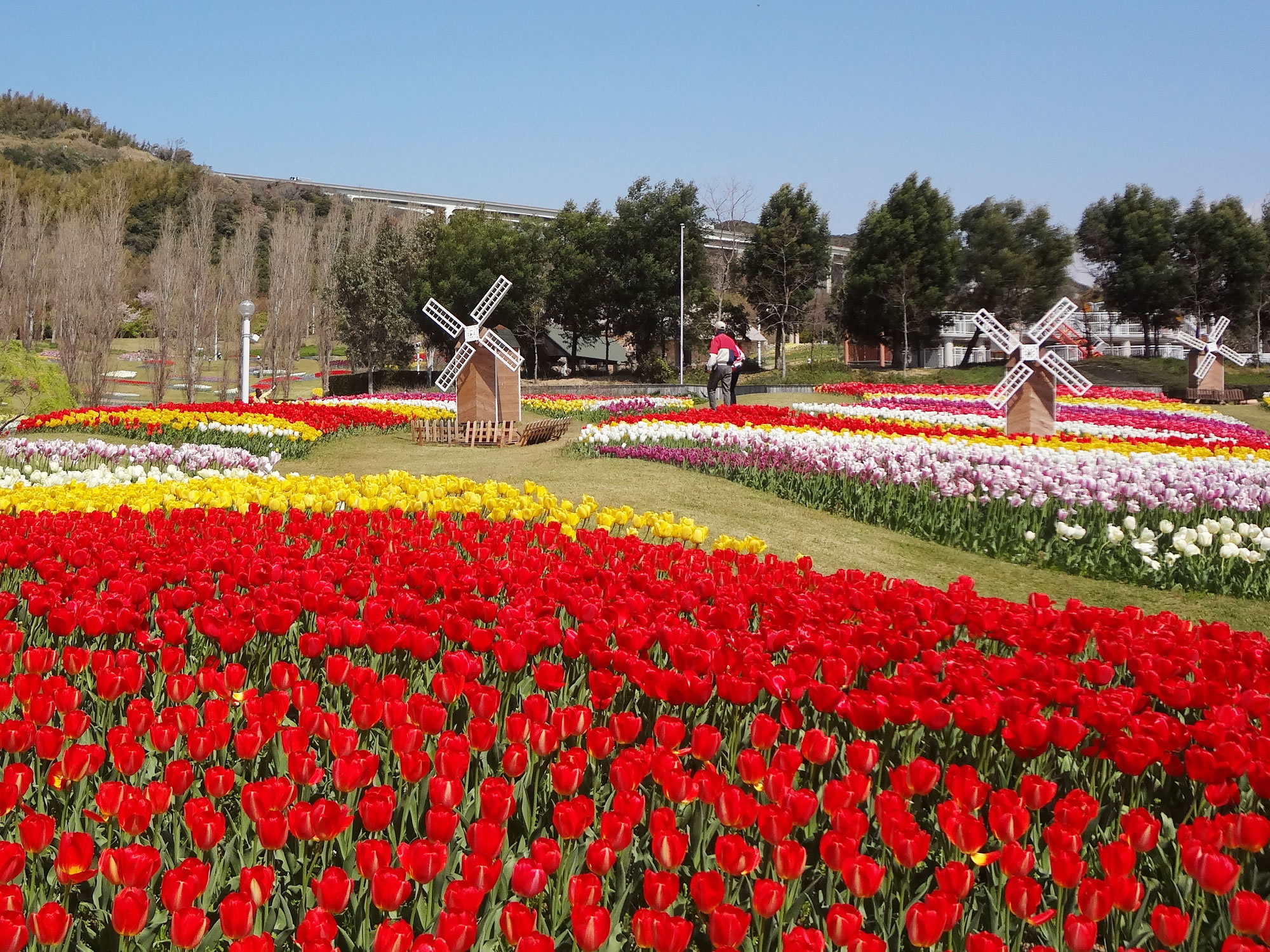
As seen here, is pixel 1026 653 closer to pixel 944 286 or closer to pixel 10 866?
pixel 10 866

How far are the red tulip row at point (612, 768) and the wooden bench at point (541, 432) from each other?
46.5 feet

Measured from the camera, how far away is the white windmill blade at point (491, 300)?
75.3ft

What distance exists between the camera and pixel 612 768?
2.69 meters

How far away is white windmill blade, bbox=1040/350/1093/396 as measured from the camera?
18.1 m

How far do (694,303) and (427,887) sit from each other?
5009 cm

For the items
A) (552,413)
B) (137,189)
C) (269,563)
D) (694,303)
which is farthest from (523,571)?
(137,189)

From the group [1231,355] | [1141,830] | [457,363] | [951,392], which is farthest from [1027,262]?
[1141,830]

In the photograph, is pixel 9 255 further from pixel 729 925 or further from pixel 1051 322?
pixel 729 925

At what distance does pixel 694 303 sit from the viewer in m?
51.4

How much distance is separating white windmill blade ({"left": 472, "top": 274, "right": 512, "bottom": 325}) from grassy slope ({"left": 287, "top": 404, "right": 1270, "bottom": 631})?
7.64 meters

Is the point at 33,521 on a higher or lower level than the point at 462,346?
lower

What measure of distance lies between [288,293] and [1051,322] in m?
32.8

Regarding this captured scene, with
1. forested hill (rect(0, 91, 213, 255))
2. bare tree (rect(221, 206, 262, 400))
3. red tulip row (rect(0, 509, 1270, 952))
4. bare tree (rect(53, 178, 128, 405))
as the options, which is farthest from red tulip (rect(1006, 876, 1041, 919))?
forested hill (rect(0, 91, 213, 255))

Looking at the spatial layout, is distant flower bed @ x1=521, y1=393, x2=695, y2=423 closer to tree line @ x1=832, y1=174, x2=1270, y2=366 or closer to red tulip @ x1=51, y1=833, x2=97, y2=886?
red tulip @ x1=51, y1=833, x2=97, y2=886
